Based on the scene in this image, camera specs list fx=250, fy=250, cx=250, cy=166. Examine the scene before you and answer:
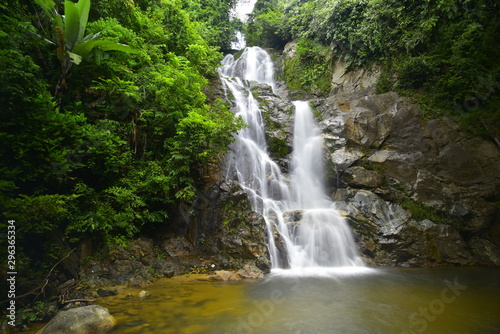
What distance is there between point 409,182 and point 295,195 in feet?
14.3

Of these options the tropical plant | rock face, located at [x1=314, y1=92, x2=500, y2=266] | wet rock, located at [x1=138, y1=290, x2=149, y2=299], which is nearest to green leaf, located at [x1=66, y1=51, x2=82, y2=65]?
the tropical plant

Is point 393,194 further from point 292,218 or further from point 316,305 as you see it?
point 316,305

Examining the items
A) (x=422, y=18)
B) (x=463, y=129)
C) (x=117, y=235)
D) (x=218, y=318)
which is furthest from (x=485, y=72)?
(x=117, y=235)

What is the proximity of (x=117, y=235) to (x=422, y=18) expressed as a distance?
1443 centimetres

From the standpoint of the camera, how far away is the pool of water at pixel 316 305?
4016mm

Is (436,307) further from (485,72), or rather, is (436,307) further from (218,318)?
(485,72)

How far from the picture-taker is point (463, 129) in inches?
379

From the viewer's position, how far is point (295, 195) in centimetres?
1048

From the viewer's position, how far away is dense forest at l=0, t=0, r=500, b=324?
14.0ft

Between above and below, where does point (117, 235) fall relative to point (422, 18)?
below

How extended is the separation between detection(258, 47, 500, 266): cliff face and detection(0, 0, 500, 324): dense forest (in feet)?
3.52

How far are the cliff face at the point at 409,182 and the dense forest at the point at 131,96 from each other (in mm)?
1074

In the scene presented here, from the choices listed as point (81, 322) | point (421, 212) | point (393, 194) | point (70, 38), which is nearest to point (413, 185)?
point (393, 194)

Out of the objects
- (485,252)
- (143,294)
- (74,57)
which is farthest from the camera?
(485,252)
